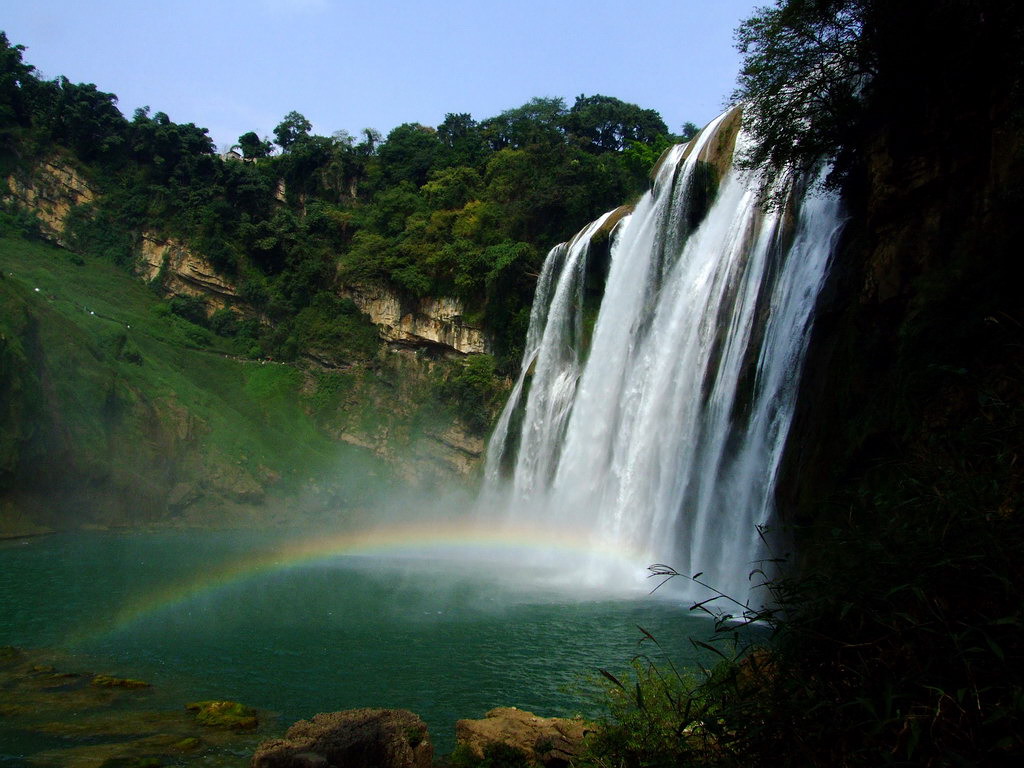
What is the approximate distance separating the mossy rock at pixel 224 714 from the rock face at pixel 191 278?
42410mm

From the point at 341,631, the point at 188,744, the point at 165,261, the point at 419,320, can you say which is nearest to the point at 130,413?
the point at 419,320

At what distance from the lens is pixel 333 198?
57.8 metres

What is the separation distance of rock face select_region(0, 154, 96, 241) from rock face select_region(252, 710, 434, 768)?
50992mm

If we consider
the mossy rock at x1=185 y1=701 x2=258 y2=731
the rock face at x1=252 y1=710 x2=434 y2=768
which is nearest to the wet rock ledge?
the rock face at x1=252 y1=710 x2=434 y2=768

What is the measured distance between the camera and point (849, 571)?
161 inches

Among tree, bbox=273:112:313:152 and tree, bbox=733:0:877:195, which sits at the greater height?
tree, bbox=273:112:313:152

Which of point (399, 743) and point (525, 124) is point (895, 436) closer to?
point (399, 743)

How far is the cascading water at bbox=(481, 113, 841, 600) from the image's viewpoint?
17.1m

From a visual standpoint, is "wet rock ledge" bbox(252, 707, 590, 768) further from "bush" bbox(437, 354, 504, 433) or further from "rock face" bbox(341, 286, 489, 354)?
"rock face" bbox(341, 286, 489, 354)

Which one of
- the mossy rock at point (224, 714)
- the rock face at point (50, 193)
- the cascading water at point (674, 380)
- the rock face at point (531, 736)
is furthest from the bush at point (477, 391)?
the rock face at point (531, 736)

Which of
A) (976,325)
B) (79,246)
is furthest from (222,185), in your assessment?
(976,325)

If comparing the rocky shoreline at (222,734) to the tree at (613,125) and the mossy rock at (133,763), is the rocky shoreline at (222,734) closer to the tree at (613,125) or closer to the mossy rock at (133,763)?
the mossy rock at (133,763)

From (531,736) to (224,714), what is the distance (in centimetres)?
436

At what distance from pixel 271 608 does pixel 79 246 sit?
137ft
